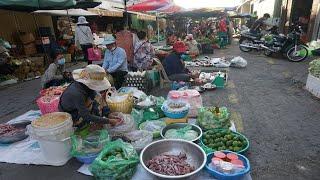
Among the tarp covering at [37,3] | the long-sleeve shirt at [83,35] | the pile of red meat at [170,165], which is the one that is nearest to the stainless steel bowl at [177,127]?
the pile of red meat at [170,165]

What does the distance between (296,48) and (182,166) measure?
9377 mm

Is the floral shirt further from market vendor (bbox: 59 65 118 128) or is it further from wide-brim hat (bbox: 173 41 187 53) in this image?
market vendor (bbox: 59 65 118 128)

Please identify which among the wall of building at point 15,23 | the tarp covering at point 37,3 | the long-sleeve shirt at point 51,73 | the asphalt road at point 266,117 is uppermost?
the tarp covering at point 37,3

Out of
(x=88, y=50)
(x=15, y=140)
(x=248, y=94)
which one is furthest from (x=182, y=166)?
(x=88, y=50)

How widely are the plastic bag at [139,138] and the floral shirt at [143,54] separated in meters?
3.45

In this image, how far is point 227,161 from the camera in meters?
3.22

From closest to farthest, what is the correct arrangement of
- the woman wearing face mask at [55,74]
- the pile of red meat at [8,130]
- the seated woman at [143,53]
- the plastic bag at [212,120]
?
the plastic bag at [212,120] < the pile of red meat at [8,130] < the woman wearing face mask at [55,74] < the seated woman at [143,53]

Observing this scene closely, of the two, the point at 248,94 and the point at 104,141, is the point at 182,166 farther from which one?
the point at 248,94

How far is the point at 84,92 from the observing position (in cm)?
364

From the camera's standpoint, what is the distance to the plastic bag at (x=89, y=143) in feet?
11.5

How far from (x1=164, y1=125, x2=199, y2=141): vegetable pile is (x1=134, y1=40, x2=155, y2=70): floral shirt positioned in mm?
3382

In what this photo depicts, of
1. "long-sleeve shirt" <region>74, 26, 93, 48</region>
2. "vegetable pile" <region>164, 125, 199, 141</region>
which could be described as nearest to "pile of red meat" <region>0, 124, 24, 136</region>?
"vegetable pile" <region>164, 125, 199, 141</region>

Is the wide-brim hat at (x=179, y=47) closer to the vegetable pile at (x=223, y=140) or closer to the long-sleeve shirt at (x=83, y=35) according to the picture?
the vegetable pile at (x=223, y=140)

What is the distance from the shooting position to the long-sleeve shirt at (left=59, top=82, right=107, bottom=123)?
3514 mm
